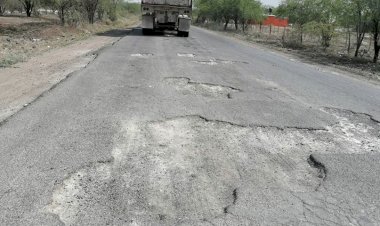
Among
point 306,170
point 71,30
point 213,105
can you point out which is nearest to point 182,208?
point 306,170

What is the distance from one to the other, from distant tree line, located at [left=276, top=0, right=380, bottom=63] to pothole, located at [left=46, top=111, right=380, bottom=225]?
52.8ft

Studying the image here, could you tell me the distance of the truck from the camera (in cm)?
2395

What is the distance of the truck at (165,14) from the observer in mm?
23953

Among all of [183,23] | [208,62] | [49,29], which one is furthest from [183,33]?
[208,62]

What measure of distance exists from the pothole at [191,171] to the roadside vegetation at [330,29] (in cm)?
1106

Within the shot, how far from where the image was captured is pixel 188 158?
4.67m

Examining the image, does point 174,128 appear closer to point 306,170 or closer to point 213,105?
point 213,105

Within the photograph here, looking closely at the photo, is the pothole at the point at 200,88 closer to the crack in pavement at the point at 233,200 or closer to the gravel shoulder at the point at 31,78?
the gravel shoulder at the point at 31,78

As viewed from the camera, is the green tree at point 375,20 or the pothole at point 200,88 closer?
the pothole at point 200,88

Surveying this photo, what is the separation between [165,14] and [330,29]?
437 inches

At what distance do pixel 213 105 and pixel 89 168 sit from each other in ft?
10.8

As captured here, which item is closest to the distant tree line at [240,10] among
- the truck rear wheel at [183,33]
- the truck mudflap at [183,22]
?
the truck rear wheel at [183,33]

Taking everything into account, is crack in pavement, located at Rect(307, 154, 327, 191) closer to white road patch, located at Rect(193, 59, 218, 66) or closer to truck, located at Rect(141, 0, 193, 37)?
white road patch, located at Rect(193, 59, 218, 66)

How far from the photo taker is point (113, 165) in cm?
434
